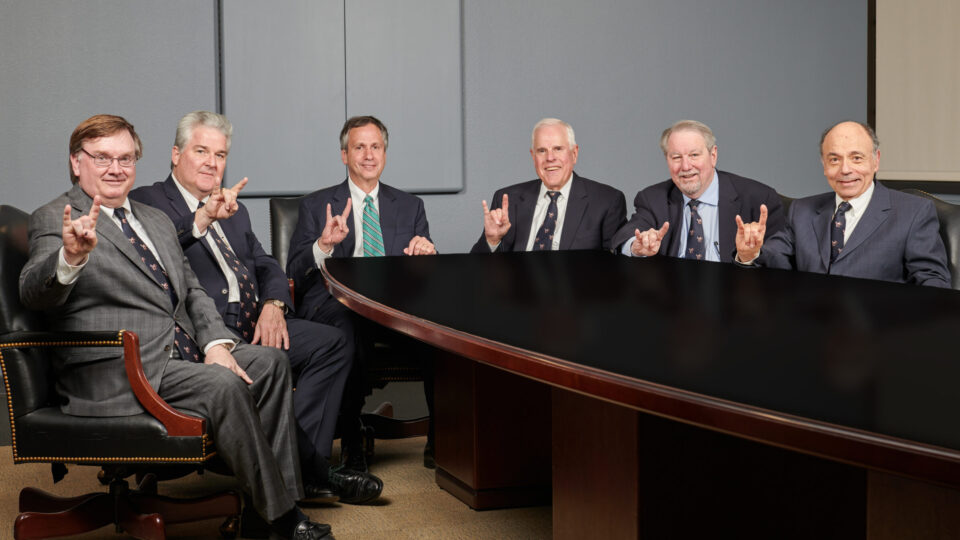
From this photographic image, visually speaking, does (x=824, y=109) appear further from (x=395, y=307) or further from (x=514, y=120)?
(x=395, y=307)

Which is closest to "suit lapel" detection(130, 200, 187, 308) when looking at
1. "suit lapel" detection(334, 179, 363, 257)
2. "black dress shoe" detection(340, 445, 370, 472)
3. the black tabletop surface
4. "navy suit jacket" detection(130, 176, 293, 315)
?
"navy suit jacket" detection(130, 176, 293, 315)

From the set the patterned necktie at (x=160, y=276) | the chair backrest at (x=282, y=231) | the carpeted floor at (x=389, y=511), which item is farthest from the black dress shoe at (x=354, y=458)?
the chair backrest at (x=282, y=231)

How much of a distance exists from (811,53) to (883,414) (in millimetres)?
5787

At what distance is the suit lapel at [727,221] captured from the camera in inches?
160

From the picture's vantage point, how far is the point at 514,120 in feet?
19.5

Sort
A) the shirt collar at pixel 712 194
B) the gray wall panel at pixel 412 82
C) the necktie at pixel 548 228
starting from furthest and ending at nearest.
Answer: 1. the gray wall panel at pixel 412 82
2. the necktie at pixel 548 228
3. the shirt collar at pixel 712 194

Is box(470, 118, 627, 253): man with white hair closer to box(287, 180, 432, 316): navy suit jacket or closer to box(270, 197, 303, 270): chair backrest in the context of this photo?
box(287, 180, 432, 316): navy suit jacket

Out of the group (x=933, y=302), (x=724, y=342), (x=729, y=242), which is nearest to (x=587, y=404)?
(x=724, y=342)

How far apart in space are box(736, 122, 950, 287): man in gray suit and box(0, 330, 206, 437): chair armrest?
1.99 metres

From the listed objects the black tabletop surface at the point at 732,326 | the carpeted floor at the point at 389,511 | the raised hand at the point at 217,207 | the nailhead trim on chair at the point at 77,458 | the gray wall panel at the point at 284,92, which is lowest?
the carpeted floor at the point at 389,511

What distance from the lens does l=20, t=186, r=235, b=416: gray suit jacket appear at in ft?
9.04

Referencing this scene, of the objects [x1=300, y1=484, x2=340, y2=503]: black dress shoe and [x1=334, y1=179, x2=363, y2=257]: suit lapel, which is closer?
[x1=300, y1=484, x2=340, y2=503]: black dress shoe

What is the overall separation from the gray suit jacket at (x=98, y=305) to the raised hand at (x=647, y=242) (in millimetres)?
1790

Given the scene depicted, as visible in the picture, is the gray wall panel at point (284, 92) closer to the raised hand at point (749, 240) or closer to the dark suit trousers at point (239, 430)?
the dark suit trousers at point (239, 430)
